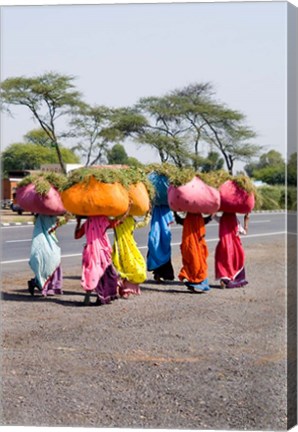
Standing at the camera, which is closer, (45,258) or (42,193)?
(42,193)

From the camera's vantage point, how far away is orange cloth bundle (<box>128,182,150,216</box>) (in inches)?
290

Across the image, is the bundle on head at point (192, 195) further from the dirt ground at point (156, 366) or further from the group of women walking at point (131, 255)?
the dirt ground at point (156, 366)

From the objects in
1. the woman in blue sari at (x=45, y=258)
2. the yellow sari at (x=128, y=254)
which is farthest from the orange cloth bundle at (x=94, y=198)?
the yellow sari at (x=128, y=254)

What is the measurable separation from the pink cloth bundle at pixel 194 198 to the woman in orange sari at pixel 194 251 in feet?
0.54

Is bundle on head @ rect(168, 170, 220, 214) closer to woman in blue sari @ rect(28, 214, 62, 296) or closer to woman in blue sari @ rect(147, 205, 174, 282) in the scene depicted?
woman in blue sari @ rect(147, 205, 174, 282)

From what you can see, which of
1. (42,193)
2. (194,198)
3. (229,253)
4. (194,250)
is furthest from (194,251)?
(42,193)

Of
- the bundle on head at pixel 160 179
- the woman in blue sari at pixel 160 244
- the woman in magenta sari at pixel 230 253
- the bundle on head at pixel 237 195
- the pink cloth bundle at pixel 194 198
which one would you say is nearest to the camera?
the bundle on head at pixel 237 195

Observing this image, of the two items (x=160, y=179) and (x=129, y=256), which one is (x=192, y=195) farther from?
(x=129, y=256)

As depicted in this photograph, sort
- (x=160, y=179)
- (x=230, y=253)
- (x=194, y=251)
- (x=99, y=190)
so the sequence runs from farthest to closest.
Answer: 1. (x=230, y=253)
2. (x=194, y=251)
3. (x=160, y=179)
4. (x=99, y=190)

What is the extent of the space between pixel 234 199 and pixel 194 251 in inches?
32.0

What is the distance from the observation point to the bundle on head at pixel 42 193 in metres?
6.90

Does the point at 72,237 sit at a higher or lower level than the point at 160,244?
higher

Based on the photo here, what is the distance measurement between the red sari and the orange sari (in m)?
0.16

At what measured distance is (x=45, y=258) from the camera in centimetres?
761
